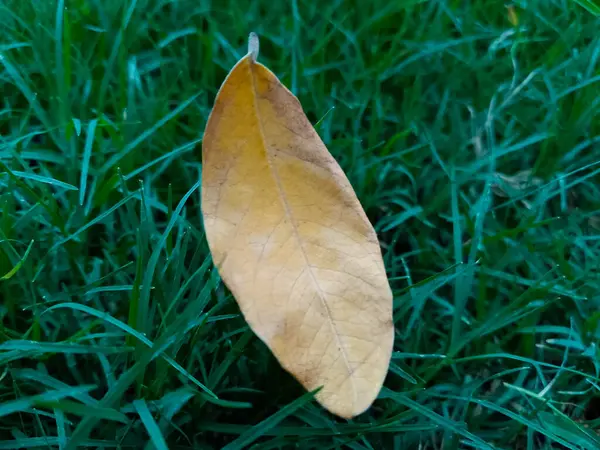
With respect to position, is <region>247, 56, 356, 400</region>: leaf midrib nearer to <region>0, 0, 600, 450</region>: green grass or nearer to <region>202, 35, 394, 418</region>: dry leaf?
<region>202, 35, 394, 418</region>: dry leaf

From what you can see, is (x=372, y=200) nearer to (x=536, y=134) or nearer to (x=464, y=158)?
(x=464, y=158)

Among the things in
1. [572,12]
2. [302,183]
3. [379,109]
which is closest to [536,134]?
[379,109]

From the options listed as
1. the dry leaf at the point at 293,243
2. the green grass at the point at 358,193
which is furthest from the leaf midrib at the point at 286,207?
the green grass at the point at 358,193

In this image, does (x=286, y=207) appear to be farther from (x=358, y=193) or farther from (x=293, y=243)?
(x=358, y=193)

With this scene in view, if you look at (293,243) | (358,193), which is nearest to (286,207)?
(293,243)

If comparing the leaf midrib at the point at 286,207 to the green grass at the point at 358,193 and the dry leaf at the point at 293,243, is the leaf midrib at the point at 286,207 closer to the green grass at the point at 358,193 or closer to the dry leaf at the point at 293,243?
the dry leaf at the point at 293,243

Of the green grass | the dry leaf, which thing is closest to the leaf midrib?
the dry leaf

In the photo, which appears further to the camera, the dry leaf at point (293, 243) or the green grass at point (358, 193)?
the green grass at point (358, 193)
